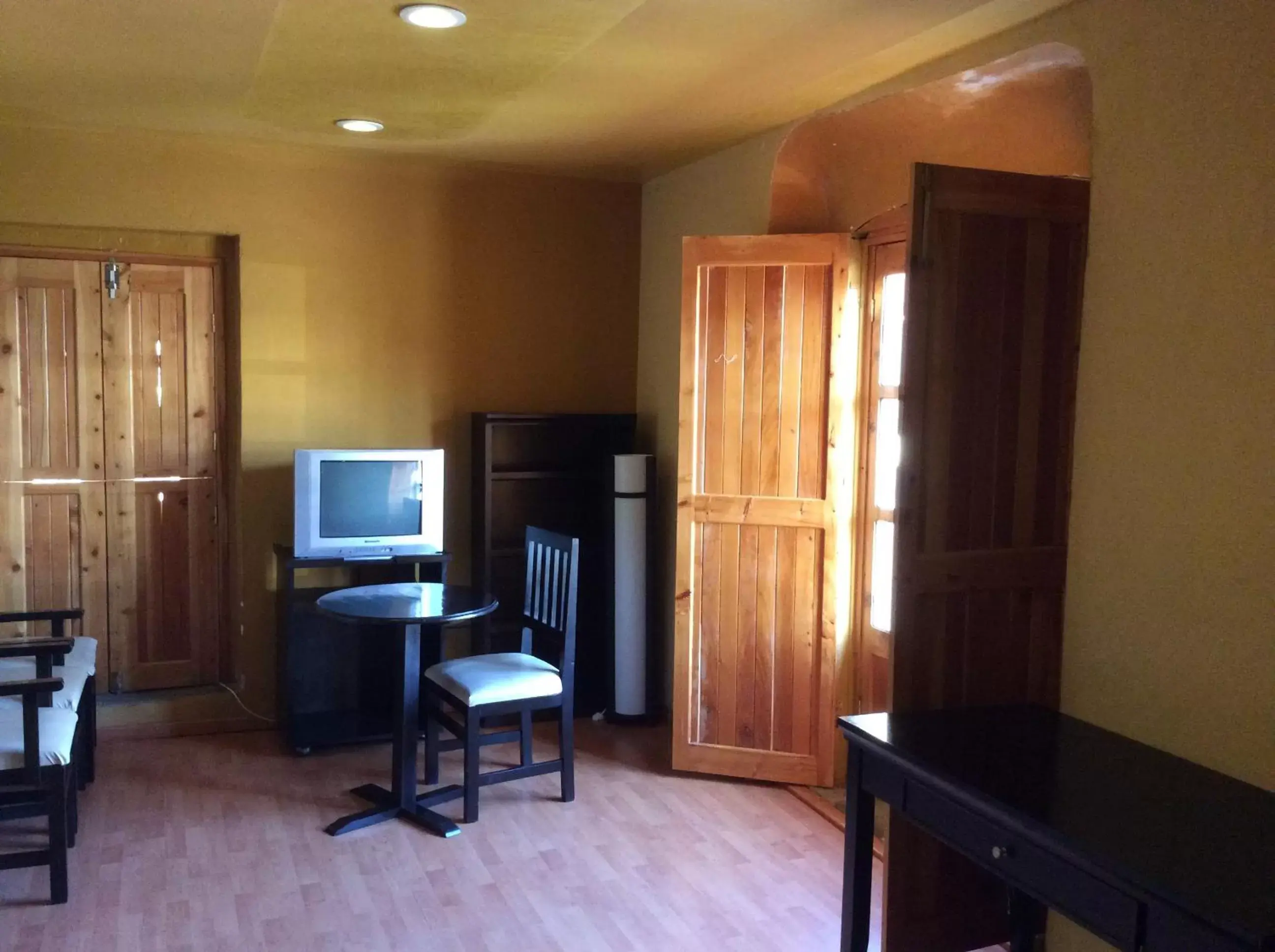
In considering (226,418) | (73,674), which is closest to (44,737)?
(73,674)

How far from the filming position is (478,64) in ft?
10.2

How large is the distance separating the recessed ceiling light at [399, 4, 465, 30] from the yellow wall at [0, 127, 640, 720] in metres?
1.82

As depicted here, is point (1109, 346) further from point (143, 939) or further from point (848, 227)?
point (143, 939)

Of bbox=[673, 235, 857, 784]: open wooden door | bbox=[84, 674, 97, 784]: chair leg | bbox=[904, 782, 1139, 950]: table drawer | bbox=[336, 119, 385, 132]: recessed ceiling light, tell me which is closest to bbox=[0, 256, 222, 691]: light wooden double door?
bbox=[84, 674, 97, 784]: chair leg

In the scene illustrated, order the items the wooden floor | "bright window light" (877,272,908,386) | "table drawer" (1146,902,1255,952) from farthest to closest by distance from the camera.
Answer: "bright window light" (877,272,908,386)
the wooden floor
"table drawer" (1146,902,1255,952)

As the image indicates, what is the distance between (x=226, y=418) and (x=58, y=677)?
4.89 feet

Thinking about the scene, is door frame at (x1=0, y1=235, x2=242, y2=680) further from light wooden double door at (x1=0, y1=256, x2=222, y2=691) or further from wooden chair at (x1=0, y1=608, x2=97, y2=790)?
wooden chair at (x1=0, y1=608, x2=97, y2=790)

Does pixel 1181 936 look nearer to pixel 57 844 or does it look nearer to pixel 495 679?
pixel 495 679

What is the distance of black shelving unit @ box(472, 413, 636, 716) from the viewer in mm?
4566

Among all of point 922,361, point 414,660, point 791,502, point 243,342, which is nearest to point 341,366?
point 243,342

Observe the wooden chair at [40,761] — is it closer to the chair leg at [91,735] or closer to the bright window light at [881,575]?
the chair leg at [91,735]

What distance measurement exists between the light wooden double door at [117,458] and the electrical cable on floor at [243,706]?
0.10m

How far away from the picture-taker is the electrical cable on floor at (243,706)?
446 cm

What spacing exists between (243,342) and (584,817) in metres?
2.35
